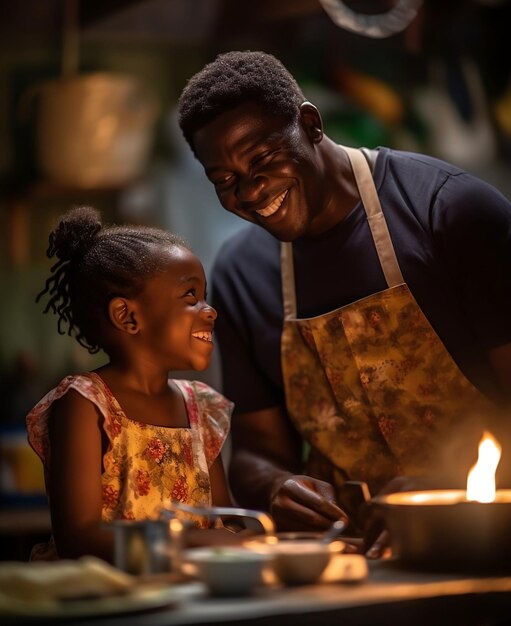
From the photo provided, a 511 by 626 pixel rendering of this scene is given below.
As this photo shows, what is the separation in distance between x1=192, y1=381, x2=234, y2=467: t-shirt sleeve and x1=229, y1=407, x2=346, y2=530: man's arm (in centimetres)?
16

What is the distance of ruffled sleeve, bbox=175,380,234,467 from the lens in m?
2.59

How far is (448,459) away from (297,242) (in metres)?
0.65

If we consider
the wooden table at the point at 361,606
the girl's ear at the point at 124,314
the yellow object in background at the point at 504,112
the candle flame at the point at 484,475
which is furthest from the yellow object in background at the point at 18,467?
the wooden table at the point at 361,606

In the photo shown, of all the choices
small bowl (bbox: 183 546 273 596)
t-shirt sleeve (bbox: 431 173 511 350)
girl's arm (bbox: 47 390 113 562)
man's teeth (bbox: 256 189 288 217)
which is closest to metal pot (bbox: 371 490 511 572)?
small bowl (bbox: 183 546 273 596)

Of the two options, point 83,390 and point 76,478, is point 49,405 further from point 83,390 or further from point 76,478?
point 76,478

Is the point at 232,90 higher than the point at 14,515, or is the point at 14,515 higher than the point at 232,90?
the point at 232,90

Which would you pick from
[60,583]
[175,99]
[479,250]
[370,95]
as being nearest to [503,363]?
[479,250]

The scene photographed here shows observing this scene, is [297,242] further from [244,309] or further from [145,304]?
[145,304]

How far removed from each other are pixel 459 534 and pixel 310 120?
120 cm

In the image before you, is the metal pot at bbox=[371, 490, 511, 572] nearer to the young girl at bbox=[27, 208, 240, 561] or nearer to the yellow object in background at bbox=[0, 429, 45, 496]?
the young girl at bbox=[27, 208, 240, 561]

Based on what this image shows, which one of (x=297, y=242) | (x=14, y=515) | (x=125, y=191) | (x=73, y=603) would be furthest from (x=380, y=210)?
(x=125, y=191)

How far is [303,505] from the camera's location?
245 centimetres

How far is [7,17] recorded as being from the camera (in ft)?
16.2

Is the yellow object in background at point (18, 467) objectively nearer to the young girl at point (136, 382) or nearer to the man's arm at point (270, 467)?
the man's arm at point (270, 467)
